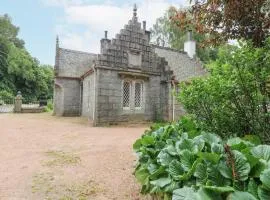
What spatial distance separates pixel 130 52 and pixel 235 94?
12847mm

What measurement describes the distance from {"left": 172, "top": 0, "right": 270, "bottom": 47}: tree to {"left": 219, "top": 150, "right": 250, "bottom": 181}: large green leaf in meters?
2.90

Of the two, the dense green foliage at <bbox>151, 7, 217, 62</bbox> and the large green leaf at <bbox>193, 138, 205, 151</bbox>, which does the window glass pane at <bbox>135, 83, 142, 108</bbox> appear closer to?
the large green leaf at <bbox>193, 138, 205, 151</bbox>

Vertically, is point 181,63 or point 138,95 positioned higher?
point 181,63

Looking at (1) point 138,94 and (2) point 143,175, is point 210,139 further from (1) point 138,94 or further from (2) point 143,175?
(1) point 138,94

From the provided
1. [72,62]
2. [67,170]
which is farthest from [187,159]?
[72,62]

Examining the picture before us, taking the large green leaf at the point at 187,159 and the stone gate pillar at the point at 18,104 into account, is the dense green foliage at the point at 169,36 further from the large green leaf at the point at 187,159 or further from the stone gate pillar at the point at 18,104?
the large green leaf at the point at 187,159

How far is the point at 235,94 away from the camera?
14.6ft

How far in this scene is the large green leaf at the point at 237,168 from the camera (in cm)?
246

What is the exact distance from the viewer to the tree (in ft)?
16.6

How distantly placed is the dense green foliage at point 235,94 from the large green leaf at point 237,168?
75.9 inches

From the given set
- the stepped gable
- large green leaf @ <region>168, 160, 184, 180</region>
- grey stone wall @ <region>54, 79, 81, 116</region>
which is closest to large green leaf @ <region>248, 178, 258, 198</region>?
large green leaf @ <region>168, 160, 184, 180</region>

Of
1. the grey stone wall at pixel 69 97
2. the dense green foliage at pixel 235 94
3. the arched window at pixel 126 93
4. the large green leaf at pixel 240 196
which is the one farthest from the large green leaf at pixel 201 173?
the grey stone wall at pixel 69 97

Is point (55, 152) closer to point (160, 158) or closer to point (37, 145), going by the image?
point (37, 145)

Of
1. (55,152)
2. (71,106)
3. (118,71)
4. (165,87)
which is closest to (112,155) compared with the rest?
(55,152)
